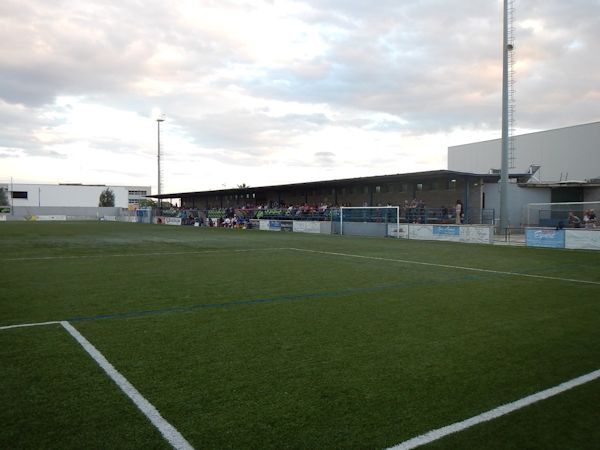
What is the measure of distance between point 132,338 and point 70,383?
161 cm

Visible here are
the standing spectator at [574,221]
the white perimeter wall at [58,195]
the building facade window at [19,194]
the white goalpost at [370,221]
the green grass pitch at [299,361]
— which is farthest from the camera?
the white perimeter wall at [58,195]

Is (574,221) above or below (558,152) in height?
below

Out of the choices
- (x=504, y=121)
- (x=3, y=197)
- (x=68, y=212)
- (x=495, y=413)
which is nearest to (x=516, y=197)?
(x=504, y=121)

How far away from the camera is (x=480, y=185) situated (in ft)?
116

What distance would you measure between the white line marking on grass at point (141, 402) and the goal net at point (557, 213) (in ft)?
76.8

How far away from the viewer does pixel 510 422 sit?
369cm

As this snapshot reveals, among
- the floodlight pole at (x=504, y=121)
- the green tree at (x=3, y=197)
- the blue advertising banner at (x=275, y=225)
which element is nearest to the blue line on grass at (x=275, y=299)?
the floodlight pole at (x=504, y=121)

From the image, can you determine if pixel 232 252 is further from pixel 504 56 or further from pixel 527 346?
pixel 504 56

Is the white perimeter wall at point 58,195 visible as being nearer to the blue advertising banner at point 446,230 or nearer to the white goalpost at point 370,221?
the white goalpost at point 370,221

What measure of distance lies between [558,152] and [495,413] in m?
57.7

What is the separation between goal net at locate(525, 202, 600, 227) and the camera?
23.5 m

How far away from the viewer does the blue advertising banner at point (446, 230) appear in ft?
86.4

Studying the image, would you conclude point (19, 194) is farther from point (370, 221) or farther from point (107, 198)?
point (370, 221)

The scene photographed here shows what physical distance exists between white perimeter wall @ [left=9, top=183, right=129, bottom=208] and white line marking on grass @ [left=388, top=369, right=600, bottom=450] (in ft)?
381
